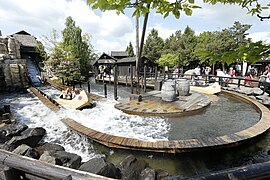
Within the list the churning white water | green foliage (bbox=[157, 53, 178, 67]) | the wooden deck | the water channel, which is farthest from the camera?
green foliage (bbox=[157, 53, 178, 67])

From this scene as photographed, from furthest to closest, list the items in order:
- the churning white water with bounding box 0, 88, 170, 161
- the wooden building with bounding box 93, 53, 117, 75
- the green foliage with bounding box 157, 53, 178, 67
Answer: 1. the green foliage with bounding box 157, 53, 178, 67
2. the wooden building with bounding box 93, 53, 117, 75
3. the churning white water with bounding box 0, 88, 170, 161

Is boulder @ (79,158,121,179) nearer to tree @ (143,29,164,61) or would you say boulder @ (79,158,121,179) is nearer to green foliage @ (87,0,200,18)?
green foliage @ (87,0,200,18)

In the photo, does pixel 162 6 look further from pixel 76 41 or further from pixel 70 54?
pixel 76 41

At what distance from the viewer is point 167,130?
19.9 feet

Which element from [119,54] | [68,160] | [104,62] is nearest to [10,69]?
[104,62]

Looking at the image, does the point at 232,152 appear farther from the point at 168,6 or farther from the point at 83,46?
the point at 83,46

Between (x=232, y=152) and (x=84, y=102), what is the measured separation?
23.8 ft

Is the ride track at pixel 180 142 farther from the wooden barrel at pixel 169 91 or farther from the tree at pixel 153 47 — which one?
the tree at pixel 153 47

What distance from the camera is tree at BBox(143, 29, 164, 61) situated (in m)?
38.4

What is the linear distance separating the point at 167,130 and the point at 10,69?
18.3m

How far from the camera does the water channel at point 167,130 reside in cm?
436

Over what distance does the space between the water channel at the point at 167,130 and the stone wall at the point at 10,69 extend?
967cm

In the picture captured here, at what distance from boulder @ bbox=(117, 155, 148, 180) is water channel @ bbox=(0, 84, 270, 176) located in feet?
1.96

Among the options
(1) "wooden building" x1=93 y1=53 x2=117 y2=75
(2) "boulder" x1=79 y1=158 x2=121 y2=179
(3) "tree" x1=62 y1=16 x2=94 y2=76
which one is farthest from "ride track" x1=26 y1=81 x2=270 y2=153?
(3) "tree" x1=62 y1=16 x2=94 y2=76
